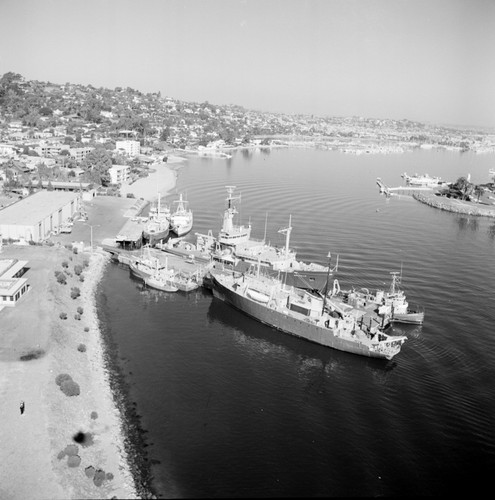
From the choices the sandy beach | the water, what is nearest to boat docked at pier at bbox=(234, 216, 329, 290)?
the water

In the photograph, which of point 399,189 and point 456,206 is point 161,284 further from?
point 399,189

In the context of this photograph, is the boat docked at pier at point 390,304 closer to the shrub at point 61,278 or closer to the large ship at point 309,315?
the large ship at point 309,315

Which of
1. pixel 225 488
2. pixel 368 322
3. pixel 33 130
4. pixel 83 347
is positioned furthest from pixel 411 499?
pixel 33 130

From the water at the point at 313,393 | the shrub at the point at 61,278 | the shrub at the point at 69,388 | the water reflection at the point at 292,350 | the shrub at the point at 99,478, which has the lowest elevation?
the water reflection at the point at 292,350

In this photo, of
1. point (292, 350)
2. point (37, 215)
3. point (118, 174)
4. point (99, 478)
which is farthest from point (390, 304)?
point (118, 174)

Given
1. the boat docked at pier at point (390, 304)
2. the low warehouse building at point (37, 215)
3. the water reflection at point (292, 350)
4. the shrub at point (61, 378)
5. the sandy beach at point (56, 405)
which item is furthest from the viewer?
the low warehouse building at point (37, 215)

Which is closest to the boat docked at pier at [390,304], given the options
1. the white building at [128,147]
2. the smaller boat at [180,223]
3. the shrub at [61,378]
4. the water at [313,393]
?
the water at [313,393]

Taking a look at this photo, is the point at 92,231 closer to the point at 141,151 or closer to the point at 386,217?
the point at 386,217
